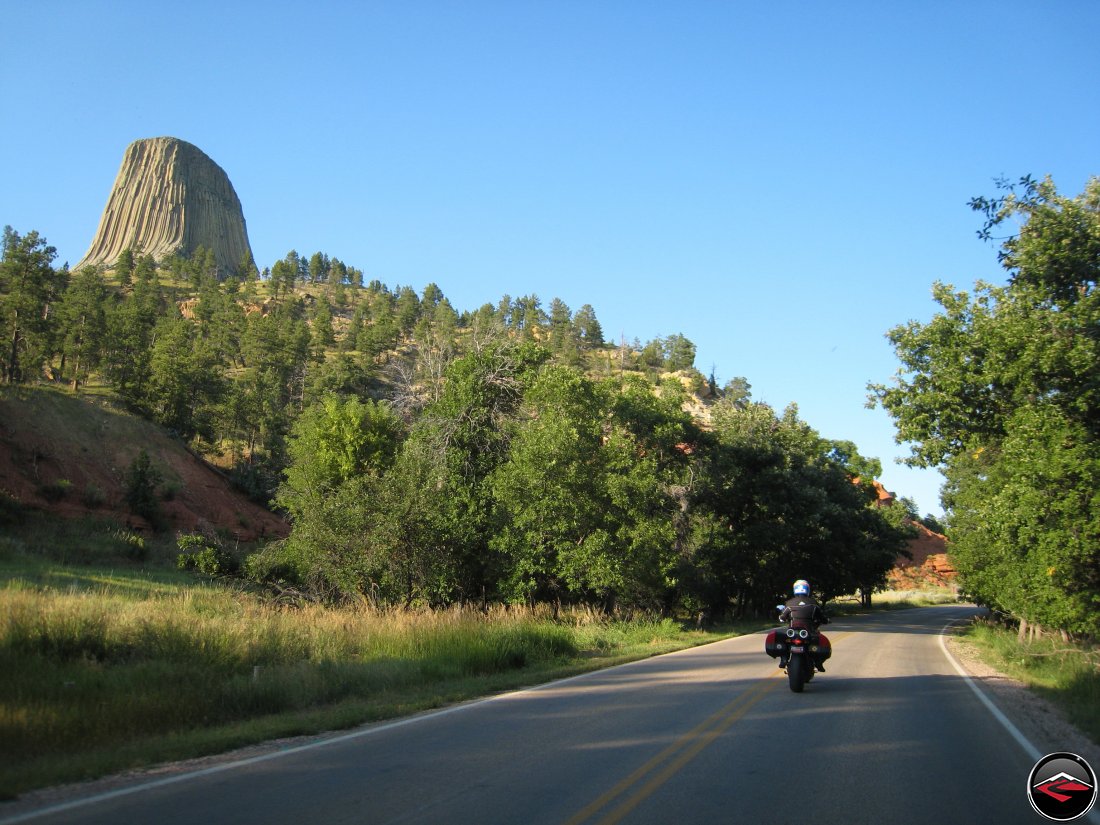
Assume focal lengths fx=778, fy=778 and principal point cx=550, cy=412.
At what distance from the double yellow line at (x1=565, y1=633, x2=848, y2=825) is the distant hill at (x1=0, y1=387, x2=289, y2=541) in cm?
4646

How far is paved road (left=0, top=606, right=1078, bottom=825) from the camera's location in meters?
6.05

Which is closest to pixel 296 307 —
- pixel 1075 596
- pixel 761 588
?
pixel 761 588

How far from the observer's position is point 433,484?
28000mm

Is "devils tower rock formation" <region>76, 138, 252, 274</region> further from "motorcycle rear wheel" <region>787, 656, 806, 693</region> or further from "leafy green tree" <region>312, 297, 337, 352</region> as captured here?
"motorcycle rear wheel" <region>787, 656, 806, 693</region>

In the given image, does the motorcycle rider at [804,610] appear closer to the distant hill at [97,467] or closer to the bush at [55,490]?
the distant hill at [97,467]

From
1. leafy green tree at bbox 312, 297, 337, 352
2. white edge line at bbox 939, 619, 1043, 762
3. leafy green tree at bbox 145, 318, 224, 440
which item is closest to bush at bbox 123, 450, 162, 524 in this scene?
leafy green tree at bbox 145, 318, 224, 440

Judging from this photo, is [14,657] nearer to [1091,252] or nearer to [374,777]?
[374,777]

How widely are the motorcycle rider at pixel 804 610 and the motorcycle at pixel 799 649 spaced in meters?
0.04

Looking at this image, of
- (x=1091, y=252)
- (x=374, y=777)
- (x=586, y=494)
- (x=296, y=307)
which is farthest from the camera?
(x=296, y=307)

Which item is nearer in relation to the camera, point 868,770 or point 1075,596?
point 868,770

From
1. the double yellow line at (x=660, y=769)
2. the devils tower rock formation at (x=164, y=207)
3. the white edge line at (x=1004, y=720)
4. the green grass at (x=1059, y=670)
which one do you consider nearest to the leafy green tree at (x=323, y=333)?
the green grass at (x=1059, y=670)

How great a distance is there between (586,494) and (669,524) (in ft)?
10.5

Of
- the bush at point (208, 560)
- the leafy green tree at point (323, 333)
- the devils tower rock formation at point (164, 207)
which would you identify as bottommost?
the bush at point (208, 560)

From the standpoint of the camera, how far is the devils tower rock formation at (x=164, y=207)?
598ft
